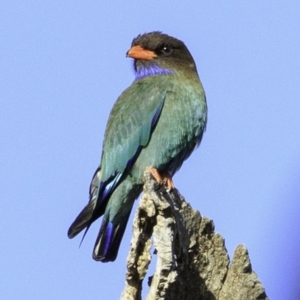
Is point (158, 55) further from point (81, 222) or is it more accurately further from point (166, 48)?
point (81, 222)

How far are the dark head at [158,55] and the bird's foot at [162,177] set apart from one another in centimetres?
106

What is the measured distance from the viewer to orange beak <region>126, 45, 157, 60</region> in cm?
706

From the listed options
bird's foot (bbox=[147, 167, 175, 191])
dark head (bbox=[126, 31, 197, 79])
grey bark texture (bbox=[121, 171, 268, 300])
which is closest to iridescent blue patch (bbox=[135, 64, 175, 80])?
dark head (bbox=[126, 31, 197, 79])

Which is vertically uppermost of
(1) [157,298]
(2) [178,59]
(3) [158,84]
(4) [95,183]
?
(2) [178,59]

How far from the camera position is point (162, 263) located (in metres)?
4.10

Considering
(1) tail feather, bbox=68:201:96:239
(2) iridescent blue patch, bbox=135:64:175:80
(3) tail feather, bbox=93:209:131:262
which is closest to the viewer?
(1) tail feather, bbox=68:201:96:239

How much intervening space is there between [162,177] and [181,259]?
172 cm

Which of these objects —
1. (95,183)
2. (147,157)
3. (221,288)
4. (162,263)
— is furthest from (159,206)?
(95,183)

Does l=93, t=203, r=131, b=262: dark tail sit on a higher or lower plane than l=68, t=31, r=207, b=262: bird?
lower

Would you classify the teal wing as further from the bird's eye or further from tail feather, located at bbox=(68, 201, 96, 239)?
the bird's eye

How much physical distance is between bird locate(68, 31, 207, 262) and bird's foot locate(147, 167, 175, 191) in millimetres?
15

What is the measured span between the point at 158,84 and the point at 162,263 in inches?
109

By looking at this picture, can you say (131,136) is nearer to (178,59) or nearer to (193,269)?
(178,59)

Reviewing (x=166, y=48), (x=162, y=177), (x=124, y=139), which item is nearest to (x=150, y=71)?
(x=166, y=48)
